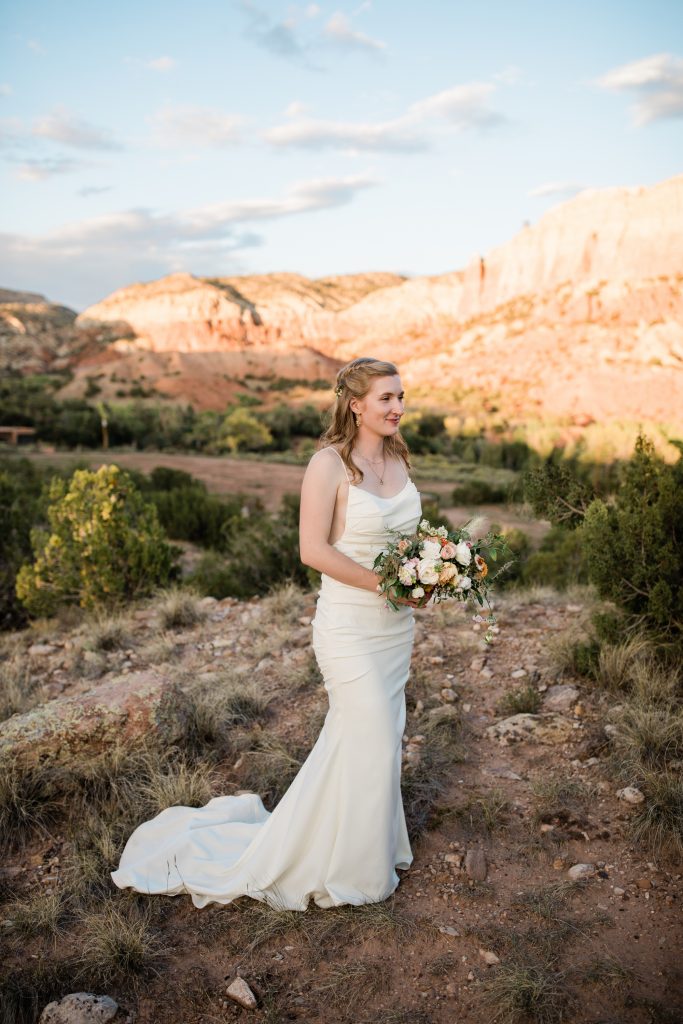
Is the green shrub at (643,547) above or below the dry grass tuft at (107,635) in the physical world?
above

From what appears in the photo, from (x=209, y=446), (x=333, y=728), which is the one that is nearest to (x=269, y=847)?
(x=333, y=728)

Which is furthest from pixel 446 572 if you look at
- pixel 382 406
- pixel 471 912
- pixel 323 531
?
pixel 471 912

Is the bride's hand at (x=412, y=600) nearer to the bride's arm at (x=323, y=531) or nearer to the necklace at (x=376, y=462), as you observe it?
the bride's arm at (x=323, y=531)

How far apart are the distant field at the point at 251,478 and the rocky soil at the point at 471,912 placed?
14.0m

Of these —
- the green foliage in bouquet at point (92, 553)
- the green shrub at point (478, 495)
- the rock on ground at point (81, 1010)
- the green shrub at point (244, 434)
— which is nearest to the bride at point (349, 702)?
the rock on ground at point (81, 1010)

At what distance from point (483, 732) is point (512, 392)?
51.4 metres

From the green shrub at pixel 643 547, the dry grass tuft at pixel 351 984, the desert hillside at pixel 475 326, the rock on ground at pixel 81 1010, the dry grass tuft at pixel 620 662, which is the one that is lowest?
the rock on ground at pixel 81 1010

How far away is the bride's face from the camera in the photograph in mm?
3033

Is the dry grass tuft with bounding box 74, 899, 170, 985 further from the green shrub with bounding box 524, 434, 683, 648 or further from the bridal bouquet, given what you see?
the green shrub with bounding box 524, 434, 683, 648

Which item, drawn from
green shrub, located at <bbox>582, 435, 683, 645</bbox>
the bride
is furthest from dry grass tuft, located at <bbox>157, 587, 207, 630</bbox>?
green shrub, located at <bbox>582, 435, 683, 645</bbox>

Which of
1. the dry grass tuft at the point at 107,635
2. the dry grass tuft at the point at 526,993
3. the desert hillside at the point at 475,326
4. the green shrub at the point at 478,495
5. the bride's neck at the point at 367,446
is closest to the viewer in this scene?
the dry grass tuft at the point at 526,993

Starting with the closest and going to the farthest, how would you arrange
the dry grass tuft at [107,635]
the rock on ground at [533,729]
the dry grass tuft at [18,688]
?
the rock on ground at [533,729] < the dry grass tuft at [18,688] < the dry grass tuft at [107,635]

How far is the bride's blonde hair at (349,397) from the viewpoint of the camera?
9.93 ft

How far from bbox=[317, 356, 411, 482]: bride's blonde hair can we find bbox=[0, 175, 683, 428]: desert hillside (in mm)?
44134
